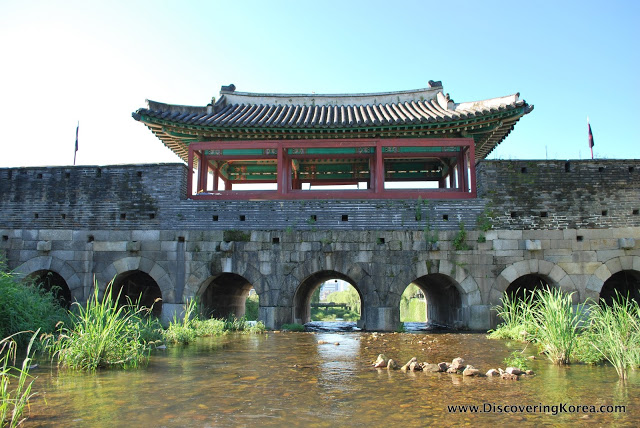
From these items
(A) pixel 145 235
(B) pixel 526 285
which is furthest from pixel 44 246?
(B) pixel 526 285

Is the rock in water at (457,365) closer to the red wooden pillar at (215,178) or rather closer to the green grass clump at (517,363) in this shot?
the green grass clump at (517,363)

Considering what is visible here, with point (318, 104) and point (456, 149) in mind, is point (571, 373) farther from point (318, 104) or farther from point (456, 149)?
point (318, 104)

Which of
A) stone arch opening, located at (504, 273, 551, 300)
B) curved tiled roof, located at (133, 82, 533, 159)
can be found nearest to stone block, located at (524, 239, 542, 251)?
stone arch opening, located at (504, 273, 551, 300)

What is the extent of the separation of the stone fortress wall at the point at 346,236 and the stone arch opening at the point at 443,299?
0.30 meters

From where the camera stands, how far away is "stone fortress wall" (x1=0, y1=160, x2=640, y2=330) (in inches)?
532

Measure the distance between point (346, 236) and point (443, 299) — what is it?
5467mm

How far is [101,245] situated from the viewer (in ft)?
47.2

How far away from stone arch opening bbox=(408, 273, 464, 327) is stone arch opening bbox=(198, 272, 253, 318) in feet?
21.9

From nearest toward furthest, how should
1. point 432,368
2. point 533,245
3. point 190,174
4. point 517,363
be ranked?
Answer: point 432,368 < point 517,363 < point 533,245 < point 190,174

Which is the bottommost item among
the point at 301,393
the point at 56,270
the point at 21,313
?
the point at 301,393

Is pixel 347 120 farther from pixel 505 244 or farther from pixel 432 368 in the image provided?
pixel 432 368

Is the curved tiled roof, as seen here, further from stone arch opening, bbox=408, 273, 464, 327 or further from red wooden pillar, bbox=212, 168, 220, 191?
stone arch opening, bbox=408, 273, 464, 327

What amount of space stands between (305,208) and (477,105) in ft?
20.9

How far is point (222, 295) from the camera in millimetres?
16922
